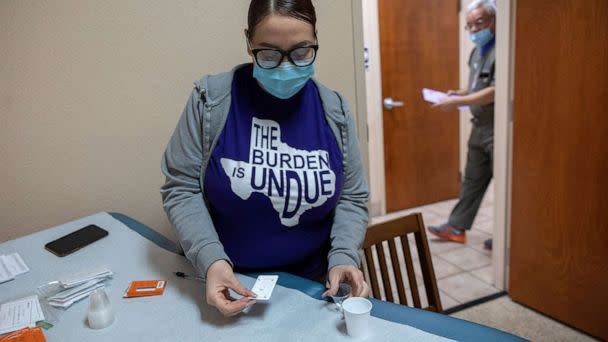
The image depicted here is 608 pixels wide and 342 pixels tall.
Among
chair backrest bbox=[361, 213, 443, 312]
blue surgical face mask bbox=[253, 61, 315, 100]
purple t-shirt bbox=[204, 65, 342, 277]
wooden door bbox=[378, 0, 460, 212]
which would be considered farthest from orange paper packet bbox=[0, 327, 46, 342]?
wooden door bbox=[378, 0, 460, 212]

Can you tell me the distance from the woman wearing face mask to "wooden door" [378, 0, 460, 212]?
7.93 feet

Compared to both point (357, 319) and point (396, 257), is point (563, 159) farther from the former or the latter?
point (357, 319)

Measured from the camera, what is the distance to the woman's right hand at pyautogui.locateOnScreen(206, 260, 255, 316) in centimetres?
87

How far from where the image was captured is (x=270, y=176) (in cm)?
100

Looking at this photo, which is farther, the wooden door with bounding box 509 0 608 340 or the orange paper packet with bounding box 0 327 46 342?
the wooden door with bounding box 509 0 608 340

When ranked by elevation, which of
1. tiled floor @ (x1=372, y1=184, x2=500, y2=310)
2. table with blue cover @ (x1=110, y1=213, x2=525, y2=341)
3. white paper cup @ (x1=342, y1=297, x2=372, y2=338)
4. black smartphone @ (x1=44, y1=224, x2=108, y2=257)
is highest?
white paper cup @ (x1=342, y1=297, x2=372, y2=338)

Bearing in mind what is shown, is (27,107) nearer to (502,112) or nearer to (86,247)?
(86,247)

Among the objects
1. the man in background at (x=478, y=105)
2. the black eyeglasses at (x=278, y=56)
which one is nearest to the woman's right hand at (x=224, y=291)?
the black eyeglasses at (x=278, y=56)

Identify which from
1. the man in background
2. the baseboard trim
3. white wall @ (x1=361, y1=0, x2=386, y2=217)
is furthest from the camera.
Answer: white wall @ (x1=361, y1=0, x2=386, y2=217)

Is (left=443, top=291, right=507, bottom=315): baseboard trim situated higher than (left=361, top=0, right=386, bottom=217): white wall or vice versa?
(left=361, top=0, right=386, bottom=217): white wall

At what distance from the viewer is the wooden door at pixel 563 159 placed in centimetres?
167

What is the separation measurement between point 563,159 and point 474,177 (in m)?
1.00

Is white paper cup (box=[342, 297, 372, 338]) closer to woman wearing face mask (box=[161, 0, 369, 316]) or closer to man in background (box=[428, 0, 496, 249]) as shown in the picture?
woman wearing face mask (box=[161, 0, 369, 316])

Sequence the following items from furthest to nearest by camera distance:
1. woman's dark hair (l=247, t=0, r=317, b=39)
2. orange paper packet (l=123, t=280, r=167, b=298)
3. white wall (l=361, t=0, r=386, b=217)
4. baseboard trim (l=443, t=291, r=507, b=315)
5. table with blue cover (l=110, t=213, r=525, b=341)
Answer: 1. white wall (l=361, t=0, r=386, b=217)
2. baseboard trim (l=443, t=291, r=507, b=315)
3. orange paper packet (l=123, t=280, r=167, b=298)
4. woman's dark hair (l=247, t=0, r=317, b=39)
5. table with blue cover (l=110, t=213, r=525, b=341)
